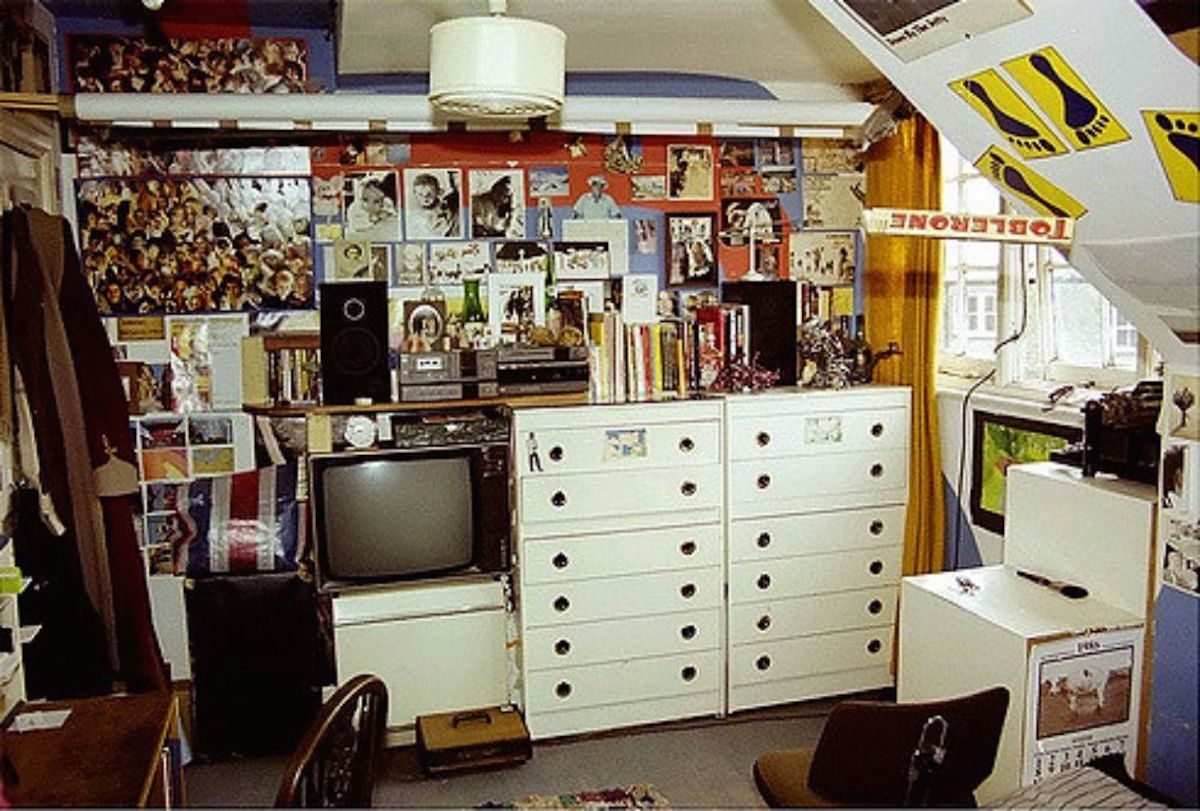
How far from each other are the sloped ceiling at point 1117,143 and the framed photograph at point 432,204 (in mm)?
2189

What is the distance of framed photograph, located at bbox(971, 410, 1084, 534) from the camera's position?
361cm

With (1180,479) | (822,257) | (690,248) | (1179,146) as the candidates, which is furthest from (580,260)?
(1179,146)

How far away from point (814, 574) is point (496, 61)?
2.28 metres

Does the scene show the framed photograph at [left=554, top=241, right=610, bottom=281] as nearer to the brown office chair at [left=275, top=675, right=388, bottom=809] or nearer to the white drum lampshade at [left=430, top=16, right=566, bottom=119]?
the white drum lampshade at [left=430, top=16, right=566, bottom=119]

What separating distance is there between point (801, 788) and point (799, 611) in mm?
1426

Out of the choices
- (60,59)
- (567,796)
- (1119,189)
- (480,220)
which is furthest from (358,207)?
(1119,189)

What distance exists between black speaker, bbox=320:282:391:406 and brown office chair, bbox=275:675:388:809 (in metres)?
1.77

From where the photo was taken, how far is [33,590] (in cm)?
304

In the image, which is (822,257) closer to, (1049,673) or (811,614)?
(811,614)

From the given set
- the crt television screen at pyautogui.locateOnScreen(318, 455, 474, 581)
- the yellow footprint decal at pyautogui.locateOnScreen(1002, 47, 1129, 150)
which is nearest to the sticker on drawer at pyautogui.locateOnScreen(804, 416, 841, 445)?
the crt television screen at pyautogui.locateOnScreen(318, 455, 474, 581)

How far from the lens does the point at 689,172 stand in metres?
4.35

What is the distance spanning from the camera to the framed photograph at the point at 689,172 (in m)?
4.33

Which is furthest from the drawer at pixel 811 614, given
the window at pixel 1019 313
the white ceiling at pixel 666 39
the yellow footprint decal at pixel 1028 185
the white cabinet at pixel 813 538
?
the yellow footprint decal at pixel 1028 185

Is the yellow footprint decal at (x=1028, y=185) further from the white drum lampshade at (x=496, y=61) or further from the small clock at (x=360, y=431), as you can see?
the small clock at (x=360, y=431)
